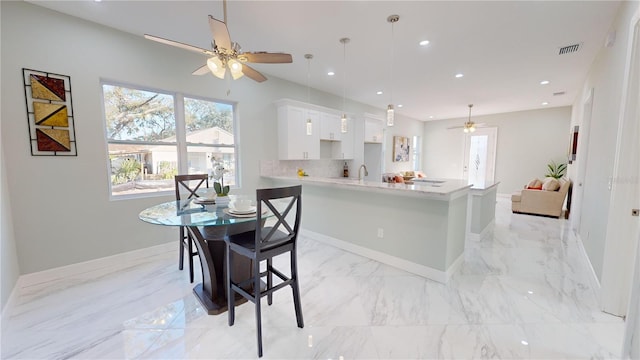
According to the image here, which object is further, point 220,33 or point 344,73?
point 344,73

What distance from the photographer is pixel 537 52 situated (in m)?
3.34

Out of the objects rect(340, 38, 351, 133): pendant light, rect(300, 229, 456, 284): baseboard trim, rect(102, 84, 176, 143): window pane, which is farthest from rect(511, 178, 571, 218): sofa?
rect(102, 84, 176, 143): window pane

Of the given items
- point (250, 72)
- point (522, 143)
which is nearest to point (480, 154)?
point (522, 143)

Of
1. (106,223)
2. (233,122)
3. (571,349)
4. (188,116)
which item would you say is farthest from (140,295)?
(571,349)

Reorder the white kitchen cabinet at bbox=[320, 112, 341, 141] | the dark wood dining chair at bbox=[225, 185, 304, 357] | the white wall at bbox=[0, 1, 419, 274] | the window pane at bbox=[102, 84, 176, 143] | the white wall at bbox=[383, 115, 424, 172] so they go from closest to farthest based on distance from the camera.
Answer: the dark wood dining chair at bbox=[225, 185, 304, 357], the white wall at bbox=[0, 1, 419, 274], the window pane at bbox=[102, 84, 176, 143], the white kitchen cabinet at bbox=[320, 112, 341, 141], the white wall at bbox=[383, 115, 424, 172]

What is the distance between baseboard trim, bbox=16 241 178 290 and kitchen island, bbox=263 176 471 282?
7.13ft

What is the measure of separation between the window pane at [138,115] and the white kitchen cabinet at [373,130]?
4013 mm

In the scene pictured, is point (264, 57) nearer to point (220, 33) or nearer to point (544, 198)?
point (220, 33)

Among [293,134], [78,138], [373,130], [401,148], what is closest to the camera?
[78,138]

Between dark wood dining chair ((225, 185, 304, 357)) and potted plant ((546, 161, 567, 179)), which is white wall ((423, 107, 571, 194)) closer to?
potted plant ((546, 161, 567, 179))

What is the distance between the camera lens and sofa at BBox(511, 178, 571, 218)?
5.17m

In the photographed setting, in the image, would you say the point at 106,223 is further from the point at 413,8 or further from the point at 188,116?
the point at 413,8

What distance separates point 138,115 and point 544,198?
7.45 metres

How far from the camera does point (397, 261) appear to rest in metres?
2.92
